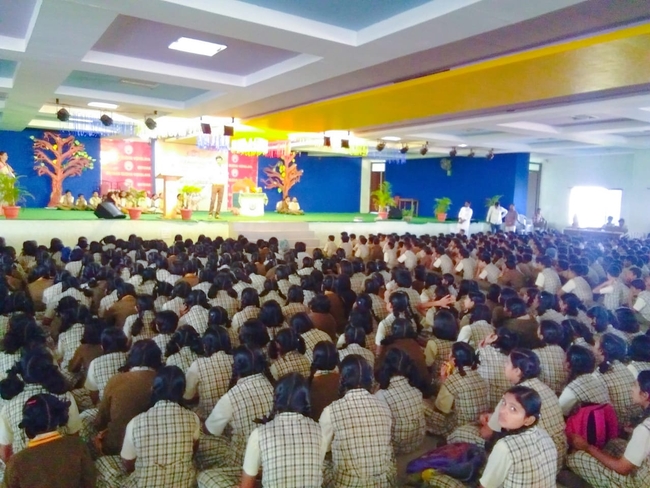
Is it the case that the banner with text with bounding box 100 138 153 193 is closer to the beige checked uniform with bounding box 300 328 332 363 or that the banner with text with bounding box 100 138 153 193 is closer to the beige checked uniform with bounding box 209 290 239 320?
the beige checked uniform with bounding box 209 290 239 320

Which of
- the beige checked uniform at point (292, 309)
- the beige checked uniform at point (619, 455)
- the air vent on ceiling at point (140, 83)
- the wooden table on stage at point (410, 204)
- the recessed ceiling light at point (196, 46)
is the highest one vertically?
the air vent on ceiling at point (140, 83)

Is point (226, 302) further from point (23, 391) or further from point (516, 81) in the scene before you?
point (516, 81)

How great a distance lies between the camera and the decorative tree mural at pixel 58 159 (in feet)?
52.2

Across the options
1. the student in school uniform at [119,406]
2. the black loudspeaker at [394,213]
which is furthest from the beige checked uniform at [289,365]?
the black loudspeaker at [394,213]

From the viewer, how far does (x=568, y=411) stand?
10.5ft

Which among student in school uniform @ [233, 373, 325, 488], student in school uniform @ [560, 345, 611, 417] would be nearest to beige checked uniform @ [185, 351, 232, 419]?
student in school uniform @ [233, 373, 325, 488]

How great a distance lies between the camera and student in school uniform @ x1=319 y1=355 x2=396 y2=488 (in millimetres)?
2592

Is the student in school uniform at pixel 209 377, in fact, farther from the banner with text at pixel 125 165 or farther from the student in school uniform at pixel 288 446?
the banner with text at pixel 125 165

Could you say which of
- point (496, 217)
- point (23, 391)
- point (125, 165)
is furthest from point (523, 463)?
point (125, 165)

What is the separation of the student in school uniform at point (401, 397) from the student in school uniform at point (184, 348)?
1313 mm

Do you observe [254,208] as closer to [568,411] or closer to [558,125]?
[558,125]

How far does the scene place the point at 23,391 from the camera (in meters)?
2.76

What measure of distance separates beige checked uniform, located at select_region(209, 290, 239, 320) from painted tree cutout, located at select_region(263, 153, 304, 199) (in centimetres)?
1429

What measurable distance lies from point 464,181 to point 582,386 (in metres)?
16.6
